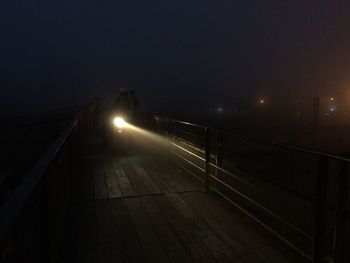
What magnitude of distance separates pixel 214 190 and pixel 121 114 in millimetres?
7638

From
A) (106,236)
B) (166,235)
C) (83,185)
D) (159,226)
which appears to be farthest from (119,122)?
(166,235)

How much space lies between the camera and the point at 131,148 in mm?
11789

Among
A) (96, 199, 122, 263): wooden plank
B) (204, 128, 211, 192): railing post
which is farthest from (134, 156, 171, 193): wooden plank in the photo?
(96, 199, 122, 263): wooden plank

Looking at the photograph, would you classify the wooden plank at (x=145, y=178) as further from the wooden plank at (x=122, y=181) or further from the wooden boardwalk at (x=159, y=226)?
the wooden plank at (x=122, y=181)

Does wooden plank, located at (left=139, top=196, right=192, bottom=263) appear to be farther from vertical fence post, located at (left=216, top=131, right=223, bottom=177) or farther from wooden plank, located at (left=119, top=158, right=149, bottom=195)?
vertical fence post, located at (left=216, top=131, right=223, bottom=177)

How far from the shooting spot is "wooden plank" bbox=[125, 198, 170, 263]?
12.2 ft

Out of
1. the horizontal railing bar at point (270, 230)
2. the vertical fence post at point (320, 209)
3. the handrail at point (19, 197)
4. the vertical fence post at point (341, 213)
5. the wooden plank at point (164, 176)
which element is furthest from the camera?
the wooden plank at point (164, 176)

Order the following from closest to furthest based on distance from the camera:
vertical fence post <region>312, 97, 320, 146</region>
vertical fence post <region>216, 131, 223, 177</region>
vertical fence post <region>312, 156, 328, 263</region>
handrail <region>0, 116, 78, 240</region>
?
1. handrail <region>0, 116, 78, 240</region>
2. vertical fence post <region>312, 156, 328, 263</region>
3. vertical fence post <region>216, 131, 223, 177</region>
4. vertical fence post <region>312, 97, 320, 146</region>

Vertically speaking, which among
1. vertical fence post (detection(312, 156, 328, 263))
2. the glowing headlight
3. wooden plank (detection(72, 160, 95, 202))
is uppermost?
the glowing headlight

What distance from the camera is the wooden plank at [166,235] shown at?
3714mm

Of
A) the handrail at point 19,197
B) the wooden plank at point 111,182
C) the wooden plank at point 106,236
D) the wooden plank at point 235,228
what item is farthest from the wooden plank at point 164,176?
the handrail at point 19,197

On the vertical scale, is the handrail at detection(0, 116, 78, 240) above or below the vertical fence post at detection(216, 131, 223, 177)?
above

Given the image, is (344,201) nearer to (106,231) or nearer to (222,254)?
(222,254)

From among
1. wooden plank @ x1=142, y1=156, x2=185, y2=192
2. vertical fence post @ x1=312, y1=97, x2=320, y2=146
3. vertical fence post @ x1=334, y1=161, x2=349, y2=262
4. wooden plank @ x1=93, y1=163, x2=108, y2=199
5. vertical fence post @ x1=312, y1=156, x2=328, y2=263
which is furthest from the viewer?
vertical fence post @ x1=312, y1=97, x2=320, y2=146
